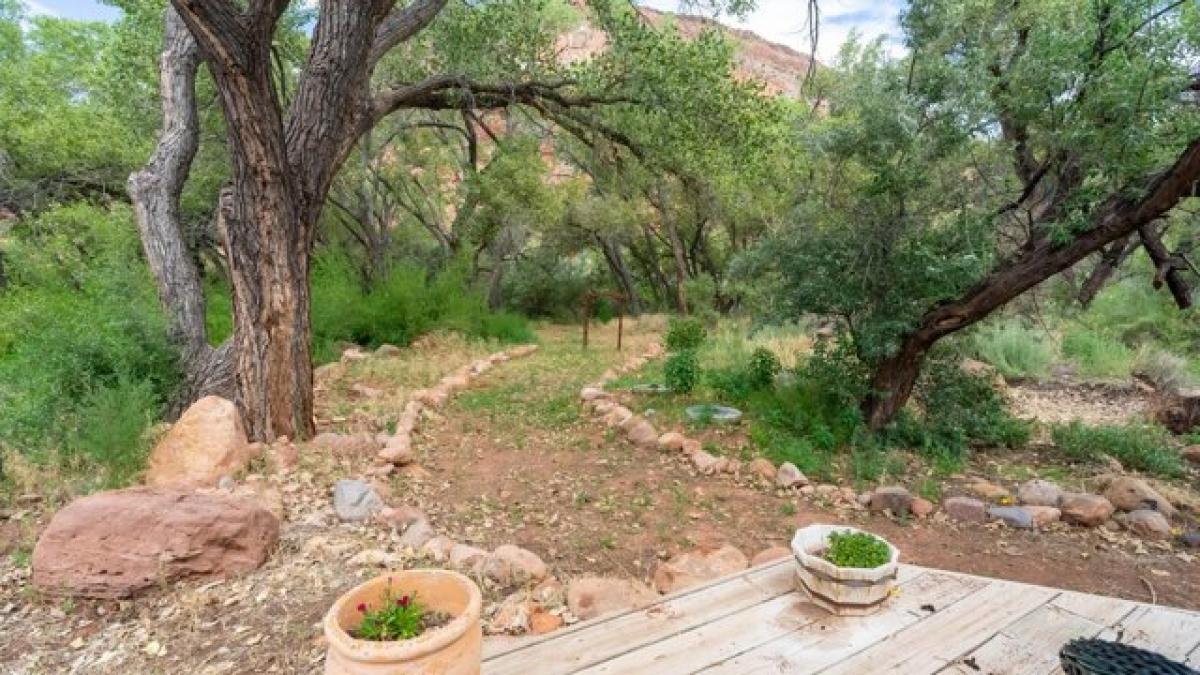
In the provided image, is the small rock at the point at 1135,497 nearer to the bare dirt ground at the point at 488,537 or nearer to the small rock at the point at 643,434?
the bare dirt ground at the point at 488,537

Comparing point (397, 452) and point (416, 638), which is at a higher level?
point (416, 638)

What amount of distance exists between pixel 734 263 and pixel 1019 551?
9.75ft

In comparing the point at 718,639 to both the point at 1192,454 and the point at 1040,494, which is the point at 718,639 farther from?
the point at 1192,454

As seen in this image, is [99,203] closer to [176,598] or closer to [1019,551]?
[176,598]

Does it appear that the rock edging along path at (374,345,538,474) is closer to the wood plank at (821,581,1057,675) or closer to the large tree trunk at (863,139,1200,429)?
the wood plank at (821,581,1057,675)

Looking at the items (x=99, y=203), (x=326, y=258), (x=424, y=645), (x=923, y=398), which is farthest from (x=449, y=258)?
A: (x=424, y=645)

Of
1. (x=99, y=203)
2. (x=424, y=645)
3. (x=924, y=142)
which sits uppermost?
(x=924, y=142)

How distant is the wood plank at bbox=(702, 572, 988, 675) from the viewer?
200 cm

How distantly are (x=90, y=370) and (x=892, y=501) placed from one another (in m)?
5.41

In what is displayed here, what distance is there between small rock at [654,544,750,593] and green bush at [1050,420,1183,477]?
375cm

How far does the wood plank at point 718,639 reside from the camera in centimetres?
198

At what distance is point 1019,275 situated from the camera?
4.33m

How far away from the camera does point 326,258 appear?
8.91 meters

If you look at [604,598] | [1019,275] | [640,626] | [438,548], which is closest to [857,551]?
[640,626]
